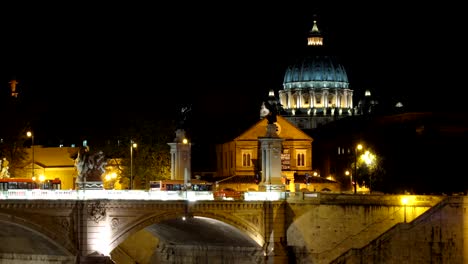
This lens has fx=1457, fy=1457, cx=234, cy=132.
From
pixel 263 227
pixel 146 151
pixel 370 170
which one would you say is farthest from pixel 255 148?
pixel 263 227

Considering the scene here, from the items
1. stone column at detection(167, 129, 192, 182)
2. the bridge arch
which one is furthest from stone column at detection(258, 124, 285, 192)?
stone column at detection(167, 129, 192, 182)

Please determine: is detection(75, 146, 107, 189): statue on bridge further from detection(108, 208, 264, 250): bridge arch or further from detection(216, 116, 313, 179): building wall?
detection(216, 116, 313, 179): building wall

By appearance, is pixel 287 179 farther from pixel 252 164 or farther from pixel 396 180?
pixel 396 180

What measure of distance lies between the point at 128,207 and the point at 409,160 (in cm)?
3036

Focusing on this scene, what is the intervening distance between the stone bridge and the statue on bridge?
2345 mm

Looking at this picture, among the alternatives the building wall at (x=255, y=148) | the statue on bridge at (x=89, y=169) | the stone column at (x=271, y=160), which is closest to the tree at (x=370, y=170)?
the stone column at (x=271, y=160)

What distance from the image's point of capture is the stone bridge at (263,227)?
3100 inches

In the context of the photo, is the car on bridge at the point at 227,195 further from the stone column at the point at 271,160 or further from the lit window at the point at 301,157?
the lit window at the point at 301,157

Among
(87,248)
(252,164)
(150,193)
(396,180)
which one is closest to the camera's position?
(87,248)

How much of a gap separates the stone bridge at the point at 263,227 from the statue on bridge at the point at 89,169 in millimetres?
2345

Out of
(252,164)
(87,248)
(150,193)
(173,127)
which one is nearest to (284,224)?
(150,193)

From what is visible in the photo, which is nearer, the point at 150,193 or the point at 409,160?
the point at 150,193

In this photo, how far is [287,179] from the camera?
139 m

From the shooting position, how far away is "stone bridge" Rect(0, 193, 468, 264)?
258 feet
